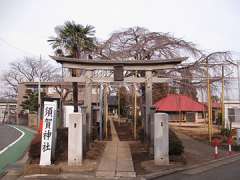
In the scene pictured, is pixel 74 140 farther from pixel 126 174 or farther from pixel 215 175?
pixel 215 175

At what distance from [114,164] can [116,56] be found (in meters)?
17.8

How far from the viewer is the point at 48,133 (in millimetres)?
13992

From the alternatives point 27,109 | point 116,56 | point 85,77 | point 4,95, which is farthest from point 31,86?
point 85,77

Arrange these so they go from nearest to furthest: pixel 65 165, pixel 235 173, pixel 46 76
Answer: pixel 235 173, pixel 65 165, pixel 46 76

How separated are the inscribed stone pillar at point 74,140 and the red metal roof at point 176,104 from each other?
35890 millimetres

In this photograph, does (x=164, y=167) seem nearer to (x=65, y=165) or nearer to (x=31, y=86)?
(x=65, y=165)

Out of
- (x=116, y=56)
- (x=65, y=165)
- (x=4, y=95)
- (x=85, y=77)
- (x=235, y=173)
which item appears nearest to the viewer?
(x=235, y=173)

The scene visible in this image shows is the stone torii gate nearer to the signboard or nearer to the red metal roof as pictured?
the signboard

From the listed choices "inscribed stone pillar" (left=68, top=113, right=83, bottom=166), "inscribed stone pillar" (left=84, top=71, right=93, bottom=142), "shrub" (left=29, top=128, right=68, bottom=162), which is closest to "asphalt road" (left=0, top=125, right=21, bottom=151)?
"shrub" (left=29, top=128, right=68, bottom=162)

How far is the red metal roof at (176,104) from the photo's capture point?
50.4 meters

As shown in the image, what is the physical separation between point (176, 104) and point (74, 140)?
1541 inches

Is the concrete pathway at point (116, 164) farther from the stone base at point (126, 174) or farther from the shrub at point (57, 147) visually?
the shrub at point (57, 147)

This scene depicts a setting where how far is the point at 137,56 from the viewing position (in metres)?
31.5

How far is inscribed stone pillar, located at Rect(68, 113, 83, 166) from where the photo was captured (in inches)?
551
